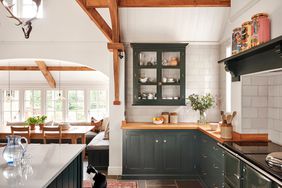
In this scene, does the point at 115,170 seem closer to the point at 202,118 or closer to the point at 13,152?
the point at 202,118

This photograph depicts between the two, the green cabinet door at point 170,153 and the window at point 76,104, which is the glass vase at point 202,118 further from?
the window at point 76,104

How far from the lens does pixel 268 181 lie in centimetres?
219

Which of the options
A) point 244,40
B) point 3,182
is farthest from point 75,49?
point 3,182

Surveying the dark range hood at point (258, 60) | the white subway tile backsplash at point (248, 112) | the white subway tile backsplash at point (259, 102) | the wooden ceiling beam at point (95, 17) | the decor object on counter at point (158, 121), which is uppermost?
the wooden ceiling beam at point (95, 17)

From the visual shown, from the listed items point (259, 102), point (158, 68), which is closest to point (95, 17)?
point (158, 68)

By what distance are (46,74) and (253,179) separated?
684 cm

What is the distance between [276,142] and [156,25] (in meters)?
3.02

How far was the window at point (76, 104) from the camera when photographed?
8.95 meters

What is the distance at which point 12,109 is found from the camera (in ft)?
29.7

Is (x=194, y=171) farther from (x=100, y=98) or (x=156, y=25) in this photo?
(x=100, y=98)

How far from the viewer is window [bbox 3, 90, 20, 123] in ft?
29.5

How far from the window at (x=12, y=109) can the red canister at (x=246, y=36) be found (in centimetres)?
779

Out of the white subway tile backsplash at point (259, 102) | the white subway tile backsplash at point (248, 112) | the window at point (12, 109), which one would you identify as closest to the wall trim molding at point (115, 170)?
the white subway tile backsplash at point (248, 112)

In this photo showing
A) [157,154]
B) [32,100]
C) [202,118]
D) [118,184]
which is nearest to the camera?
[118,184]
